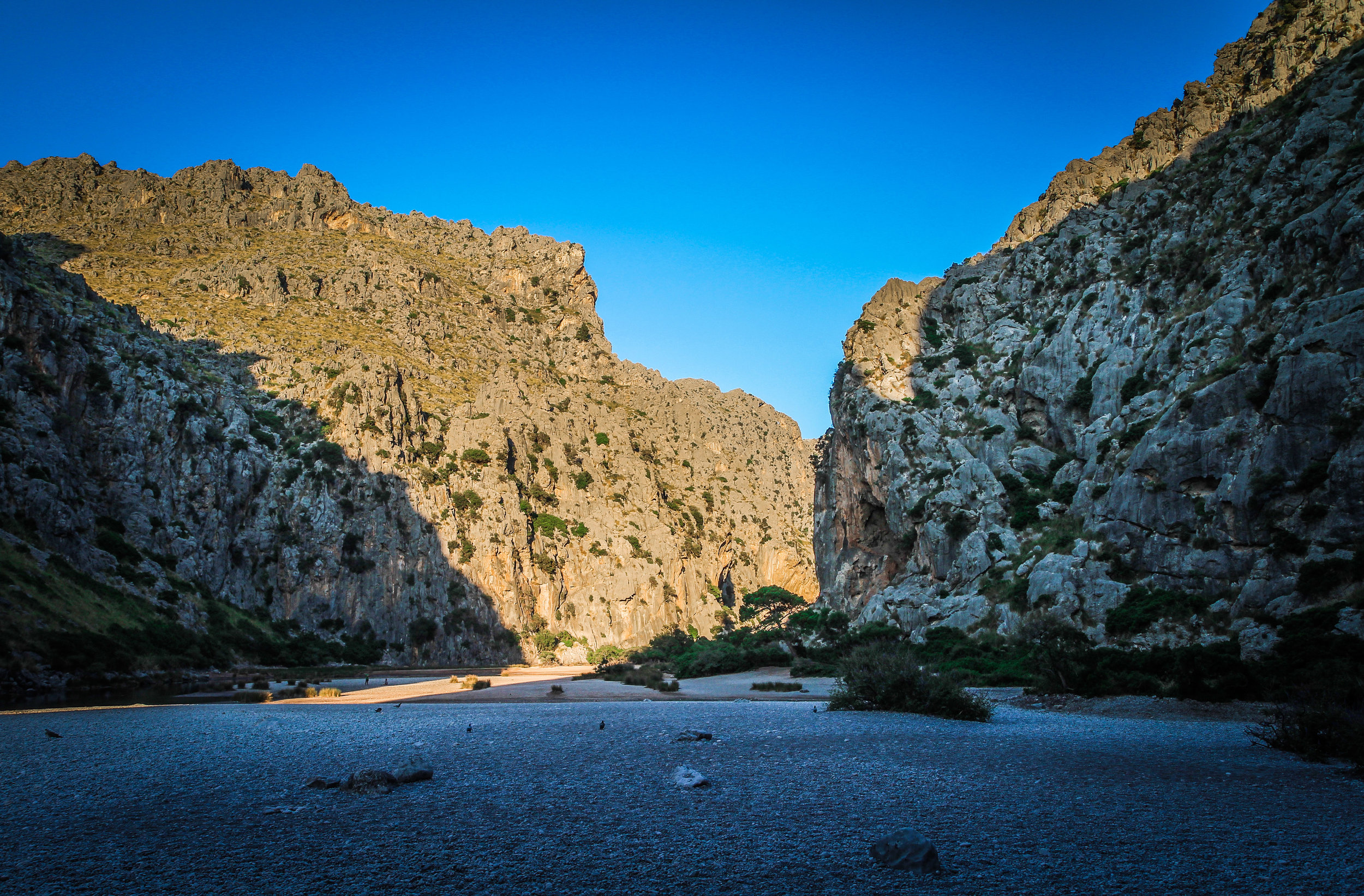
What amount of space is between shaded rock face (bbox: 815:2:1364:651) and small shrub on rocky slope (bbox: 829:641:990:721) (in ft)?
37.1

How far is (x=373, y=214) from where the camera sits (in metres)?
115

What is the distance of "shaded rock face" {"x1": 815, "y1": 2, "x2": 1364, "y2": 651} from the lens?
21.2 meters

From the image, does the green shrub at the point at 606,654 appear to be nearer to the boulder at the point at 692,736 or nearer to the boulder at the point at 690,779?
the boulder at the point at 692,736

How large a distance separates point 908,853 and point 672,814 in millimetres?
2451

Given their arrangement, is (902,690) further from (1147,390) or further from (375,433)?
(375,433)

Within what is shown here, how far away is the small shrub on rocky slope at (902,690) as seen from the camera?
562 inches

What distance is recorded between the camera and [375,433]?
69.4m

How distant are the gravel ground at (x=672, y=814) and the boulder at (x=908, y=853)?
0.42 feet

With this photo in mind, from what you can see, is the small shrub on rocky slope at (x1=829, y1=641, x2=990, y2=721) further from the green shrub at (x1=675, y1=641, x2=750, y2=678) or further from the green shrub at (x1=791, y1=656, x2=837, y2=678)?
the green shrub at (x1=675, y1=641, x2=750, y2=678)

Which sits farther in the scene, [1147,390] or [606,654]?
[606,654]

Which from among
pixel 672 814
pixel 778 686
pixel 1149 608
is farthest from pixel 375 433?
pixel 672 814

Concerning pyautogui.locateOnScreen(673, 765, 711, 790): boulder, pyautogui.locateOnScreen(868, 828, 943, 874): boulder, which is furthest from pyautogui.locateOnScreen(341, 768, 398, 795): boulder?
pyautogui.locateOnScreen(868, 828, 943, 874): boulder

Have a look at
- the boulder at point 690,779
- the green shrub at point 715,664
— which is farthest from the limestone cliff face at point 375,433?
the boulder at point 690,779

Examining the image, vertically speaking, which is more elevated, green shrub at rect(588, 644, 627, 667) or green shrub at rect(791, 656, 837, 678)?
A: green shrub at rect(791, 656, 837, 678)
